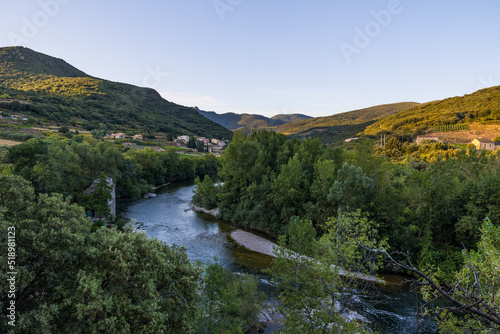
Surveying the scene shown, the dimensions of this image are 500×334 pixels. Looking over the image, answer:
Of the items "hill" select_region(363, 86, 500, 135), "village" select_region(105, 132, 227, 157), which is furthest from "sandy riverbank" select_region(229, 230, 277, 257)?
"hill" select_region(363, 86, 500, 135)

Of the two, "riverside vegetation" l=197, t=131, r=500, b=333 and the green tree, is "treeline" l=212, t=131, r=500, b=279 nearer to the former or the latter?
"riverside vegetation" l=197, t=131, r=500, b=333

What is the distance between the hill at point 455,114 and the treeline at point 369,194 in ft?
239

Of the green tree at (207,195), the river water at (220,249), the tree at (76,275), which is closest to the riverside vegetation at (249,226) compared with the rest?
the tree at (76,275)

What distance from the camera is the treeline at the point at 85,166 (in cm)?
2786

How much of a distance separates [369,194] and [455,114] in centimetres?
10556

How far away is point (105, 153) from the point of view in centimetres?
4506

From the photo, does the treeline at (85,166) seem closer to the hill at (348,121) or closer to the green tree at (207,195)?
the green tree at (207,195)

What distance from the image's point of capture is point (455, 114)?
10375cm

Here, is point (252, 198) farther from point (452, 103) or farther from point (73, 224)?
point (452, 103)

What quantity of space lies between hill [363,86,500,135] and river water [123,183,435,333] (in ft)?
302

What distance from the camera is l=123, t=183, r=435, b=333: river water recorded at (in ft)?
57.3

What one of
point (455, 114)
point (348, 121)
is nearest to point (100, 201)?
point (455, 114)

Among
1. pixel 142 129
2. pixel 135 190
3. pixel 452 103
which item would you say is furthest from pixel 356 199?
pixel 452 103

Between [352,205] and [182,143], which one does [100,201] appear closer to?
[352,205]
